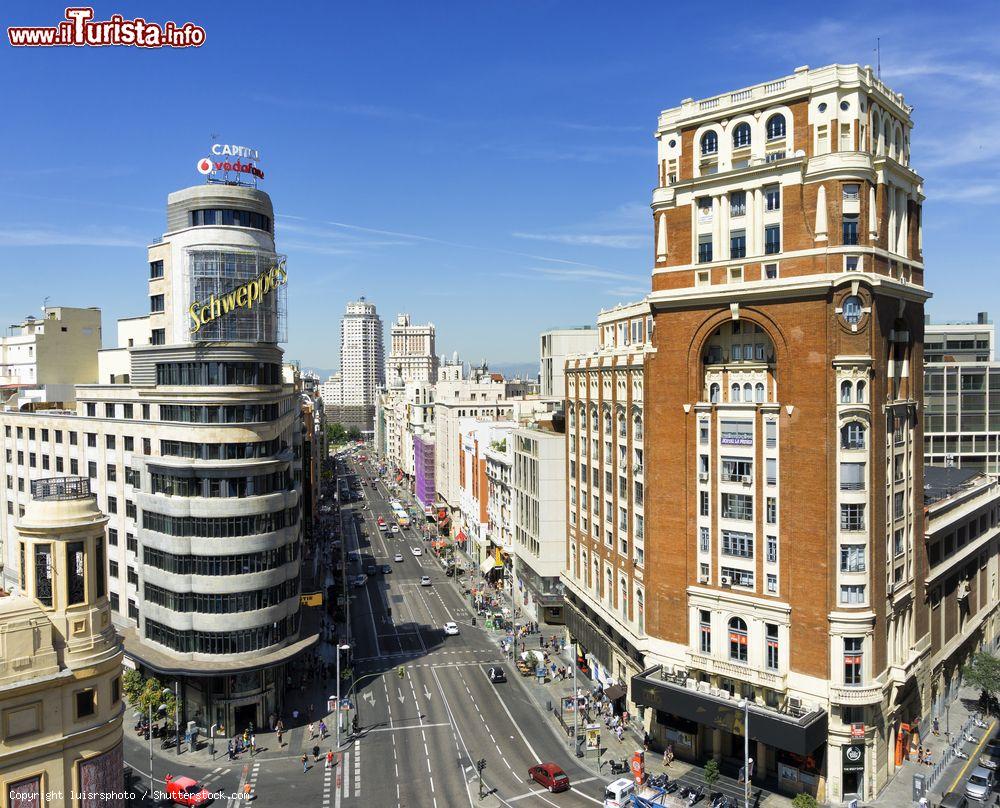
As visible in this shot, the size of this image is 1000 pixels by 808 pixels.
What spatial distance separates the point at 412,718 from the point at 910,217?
6269 centimetres

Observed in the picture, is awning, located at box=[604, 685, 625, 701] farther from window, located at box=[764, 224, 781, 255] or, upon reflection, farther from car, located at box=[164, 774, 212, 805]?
window, located at box=[764, 224, 781, 255]

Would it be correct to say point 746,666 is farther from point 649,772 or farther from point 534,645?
point 534,645

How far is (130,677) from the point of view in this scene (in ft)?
226

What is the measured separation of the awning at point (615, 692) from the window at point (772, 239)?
136ft

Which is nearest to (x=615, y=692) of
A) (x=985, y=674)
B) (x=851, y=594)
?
(x=851, y=594)

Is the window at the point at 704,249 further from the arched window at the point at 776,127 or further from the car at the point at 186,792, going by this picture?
the car at the point at 186,792

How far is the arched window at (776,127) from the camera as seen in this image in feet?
191

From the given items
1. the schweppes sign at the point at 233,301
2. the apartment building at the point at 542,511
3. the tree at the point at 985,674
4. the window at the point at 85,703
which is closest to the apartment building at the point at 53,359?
the schweppes sign at the point at 233,301

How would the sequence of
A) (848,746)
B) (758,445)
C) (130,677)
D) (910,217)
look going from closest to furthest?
(848,746), (758,445), (910,217), (130,677)

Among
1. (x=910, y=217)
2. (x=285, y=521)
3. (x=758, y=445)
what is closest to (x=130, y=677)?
(x=285, y=521)

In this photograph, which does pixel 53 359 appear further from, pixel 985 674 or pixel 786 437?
pixel 985 674

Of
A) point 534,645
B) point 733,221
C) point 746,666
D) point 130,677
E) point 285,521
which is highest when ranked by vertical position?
point 733,221

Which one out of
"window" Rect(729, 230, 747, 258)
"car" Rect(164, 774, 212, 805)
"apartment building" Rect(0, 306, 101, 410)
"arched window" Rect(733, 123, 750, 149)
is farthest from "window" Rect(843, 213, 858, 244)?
"apartment building" Rect(0, 306, 101, 410)

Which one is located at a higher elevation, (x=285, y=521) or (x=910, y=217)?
(x=910, y=217)
